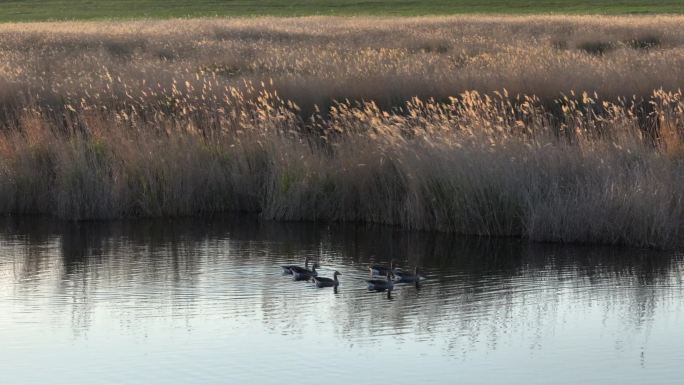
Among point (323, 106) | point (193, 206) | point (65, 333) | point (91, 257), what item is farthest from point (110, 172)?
point (65, 333)

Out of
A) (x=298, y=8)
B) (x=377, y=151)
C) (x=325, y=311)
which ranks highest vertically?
(x=298, y=8)

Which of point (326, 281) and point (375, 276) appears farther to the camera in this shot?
point (375, 276)

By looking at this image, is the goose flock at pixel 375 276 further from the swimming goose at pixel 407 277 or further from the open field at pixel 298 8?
the open field at pixel 298 8

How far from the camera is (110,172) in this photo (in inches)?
631

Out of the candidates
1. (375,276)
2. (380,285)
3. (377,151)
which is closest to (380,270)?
(375,276)

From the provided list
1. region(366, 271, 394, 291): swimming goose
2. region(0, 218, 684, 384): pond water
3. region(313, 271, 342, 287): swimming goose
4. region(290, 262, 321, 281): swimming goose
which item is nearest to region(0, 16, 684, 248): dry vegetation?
region(0, 218, 684, 384): pond water

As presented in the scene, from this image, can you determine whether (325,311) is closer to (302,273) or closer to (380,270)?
(302,273)

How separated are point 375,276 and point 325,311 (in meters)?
1.61

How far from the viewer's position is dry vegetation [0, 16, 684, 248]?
1410 centimetres

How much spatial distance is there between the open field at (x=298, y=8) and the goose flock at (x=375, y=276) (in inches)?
2337

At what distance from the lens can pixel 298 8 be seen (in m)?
82.7

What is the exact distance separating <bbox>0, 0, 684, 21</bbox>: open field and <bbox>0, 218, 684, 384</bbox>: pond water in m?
58.3

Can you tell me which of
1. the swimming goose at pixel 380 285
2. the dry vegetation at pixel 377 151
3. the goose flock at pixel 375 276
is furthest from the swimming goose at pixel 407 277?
the dry vegetation at pixel 377 151

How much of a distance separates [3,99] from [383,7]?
210 ft
